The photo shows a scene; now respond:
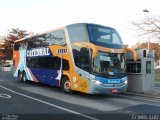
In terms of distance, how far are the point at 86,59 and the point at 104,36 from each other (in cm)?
171

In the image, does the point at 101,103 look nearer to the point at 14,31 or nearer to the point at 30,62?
the point at 30,62

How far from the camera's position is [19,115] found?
11.2m

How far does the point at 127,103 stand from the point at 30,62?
35.8 ft

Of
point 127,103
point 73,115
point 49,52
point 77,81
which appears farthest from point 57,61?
point 73,115

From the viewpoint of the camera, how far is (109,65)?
16547mm

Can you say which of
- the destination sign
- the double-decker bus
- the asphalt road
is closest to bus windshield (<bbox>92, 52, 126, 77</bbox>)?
the double-decker bus

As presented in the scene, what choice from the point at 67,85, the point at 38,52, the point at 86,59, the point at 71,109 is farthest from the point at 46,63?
the point at 71,109

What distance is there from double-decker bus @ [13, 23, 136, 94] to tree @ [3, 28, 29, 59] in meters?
51.0

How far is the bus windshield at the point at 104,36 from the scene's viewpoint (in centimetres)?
1667

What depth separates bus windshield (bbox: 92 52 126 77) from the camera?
16188 millimetres

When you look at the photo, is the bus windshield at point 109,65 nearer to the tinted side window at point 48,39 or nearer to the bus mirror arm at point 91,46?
the bus mirror arm at point 91,46

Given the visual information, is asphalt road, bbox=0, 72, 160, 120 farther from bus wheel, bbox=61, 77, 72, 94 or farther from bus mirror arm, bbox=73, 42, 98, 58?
bus mirror arm, bbox=73, 42, 98, 58

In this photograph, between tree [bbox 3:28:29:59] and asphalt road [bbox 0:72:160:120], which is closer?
asphalt road [bbox 0:72:160:120]

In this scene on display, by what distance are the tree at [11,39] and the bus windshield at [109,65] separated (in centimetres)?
5571
